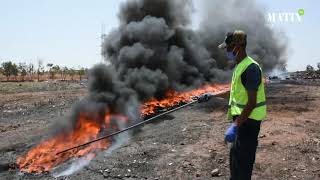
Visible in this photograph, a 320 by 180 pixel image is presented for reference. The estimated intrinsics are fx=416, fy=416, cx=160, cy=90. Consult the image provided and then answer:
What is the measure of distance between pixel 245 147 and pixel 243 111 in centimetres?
42

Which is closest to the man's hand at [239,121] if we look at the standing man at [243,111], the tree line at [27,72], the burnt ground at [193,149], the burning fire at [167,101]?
the standing man at [243,111]

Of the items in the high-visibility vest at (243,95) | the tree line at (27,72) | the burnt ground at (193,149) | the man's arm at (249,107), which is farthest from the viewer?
the tree line at (27,72)

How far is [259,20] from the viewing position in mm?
30031

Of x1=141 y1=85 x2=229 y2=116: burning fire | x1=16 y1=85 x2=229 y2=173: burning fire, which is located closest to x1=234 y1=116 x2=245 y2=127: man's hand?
x1=16 y1=85 x2=229 y2=173: burning fire

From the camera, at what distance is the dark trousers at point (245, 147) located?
4.50 m

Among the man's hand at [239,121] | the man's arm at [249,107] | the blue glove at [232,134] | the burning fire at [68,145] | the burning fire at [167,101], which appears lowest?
the burning fire at [68,145]

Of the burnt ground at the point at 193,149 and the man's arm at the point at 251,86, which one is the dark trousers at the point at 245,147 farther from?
the burnt ground at the point at 193,149

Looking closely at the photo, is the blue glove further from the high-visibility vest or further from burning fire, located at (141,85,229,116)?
burning fire, located at (141,85,229,116)

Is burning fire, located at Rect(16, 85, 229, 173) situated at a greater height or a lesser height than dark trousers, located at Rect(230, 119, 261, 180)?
lesser

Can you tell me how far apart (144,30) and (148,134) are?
796 cm

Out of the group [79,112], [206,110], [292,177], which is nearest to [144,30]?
[206,110]

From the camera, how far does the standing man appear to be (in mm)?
4383

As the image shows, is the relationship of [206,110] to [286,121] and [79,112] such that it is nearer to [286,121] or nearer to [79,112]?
[286,121]

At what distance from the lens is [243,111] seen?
4.37 metres
